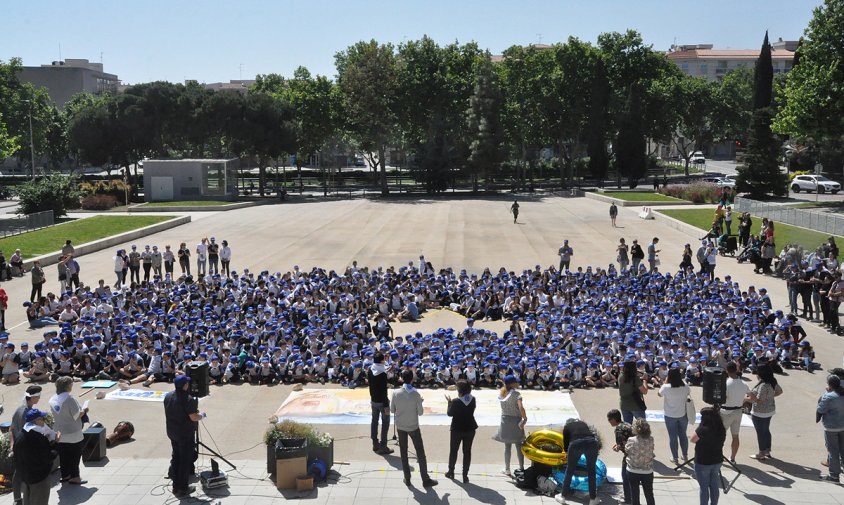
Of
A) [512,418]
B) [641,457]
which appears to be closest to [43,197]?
[512,418]

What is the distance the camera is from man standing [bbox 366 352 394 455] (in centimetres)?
1141

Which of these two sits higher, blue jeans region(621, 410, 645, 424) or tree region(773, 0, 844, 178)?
tree region(773, 0, 844, 178)

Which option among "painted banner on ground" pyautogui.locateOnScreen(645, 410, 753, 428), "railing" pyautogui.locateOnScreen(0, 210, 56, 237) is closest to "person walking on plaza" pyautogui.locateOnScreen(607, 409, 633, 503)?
"painted banner on ground" pyautogui.locateOnScreen(645, 410, 753, 428)

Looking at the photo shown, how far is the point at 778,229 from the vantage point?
37062 millimetres

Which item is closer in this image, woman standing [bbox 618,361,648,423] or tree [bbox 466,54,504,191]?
woman standing [bbox 618,361,648,423]

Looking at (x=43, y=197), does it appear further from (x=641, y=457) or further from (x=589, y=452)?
(x=641, y=457)

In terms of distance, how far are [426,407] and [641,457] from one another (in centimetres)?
537

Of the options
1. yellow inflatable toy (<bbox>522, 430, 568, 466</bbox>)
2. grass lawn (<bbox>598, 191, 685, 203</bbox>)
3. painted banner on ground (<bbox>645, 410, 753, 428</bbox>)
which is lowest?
painted banner on ground (<bbox>645, 410, 753, 428</bbox>)

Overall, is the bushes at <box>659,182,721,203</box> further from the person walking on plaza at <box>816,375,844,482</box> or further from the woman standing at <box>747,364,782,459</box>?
the person walking on plaza at <box>816,375,844,482</box>

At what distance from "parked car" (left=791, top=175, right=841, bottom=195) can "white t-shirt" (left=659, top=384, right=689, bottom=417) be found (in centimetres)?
5766

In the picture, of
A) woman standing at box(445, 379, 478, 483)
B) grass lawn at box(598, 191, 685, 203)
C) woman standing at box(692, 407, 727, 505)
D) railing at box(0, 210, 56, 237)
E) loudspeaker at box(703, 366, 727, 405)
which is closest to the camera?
woman standing at box(692, 407, 727, 505)

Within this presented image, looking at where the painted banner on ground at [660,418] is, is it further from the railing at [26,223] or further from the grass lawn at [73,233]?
the railing at [26,223]

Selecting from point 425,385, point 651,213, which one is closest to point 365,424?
point 425,385

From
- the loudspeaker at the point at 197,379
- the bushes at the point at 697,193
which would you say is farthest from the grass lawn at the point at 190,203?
the loudspeaker at the point at 197,379
